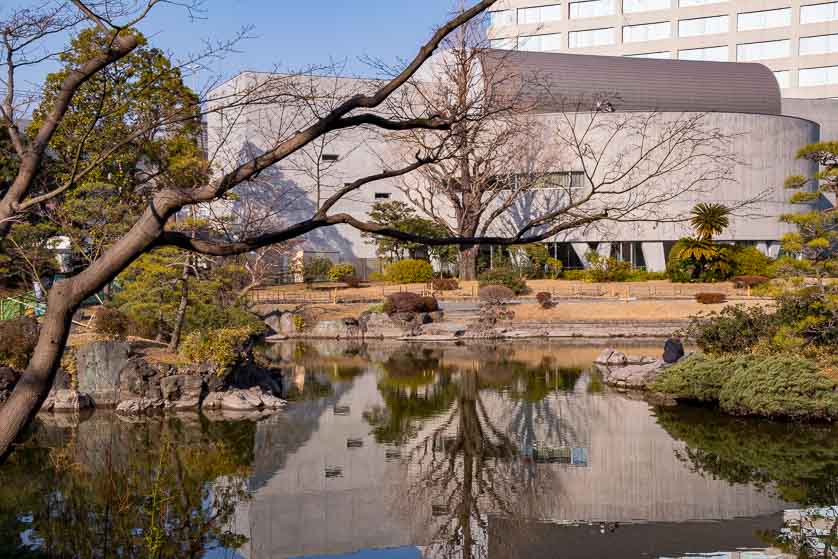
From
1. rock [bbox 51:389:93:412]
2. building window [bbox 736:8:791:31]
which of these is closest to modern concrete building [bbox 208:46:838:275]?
building window [bbox 736:8:791:31]

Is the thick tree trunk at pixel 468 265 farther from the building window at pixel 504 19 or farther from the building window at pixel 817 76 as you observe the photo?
the building window at pixel 817 76

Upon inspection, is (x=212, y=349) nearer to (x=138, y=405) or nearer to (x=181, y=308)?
(x=138, y=405)

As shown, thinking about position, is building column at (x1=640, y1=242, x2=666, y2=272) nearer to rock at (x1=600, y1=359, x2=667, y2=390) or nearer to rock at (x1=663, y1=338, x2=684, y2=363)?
rock at (x1=600, y1=359, x2=667, y2=390)

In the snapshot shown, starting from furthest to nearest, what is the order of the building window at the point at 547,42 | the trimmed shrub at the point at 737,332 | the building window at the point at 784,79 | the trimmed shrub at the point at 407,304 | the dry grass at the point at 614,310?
the building window at the point at 547,42 → the building window at the point at 784,79 → the dry grass at the point at 614,310 → the trimmed shrub at the point at 407,304 → the trimmed shrub at the point at 737,332

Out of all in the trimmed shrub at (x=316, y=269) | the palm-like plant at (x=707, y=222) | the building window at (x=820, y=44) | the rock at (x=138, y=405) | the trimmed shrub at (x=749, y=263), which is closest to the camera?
→ the rock at (x=138, y=405)

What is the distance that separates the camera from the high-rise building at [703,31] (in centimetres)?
6712

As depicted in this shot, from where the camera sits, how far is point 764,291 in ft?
67.1

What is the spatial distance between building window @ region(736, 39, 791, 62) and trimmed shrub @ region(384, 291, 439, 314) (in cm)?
4462

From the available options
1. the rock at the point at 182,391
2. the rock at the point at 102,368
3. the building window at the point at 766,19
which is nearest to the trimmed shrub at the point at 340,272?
the rock at the point at 102,368

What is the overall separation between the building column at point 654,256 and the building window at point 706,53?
26802 mm

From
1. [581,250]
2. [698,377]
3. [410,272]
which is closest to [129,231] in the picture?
[698,377]

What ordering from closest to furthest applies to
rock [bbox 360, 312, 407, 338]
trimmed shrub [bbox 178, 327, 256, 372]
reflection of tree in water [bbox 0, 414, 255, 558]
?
1. reflection of tree in water [bbox 0, 414, 255, 558]
2. trimmed shrub [bbox 178, 327, 256, 372]
3. rock [bbox 360, 312, 407, 338]

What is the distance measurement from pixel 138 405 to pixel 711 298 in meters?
25.4

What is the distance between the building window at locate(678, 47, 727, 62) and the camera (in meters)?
68.9
